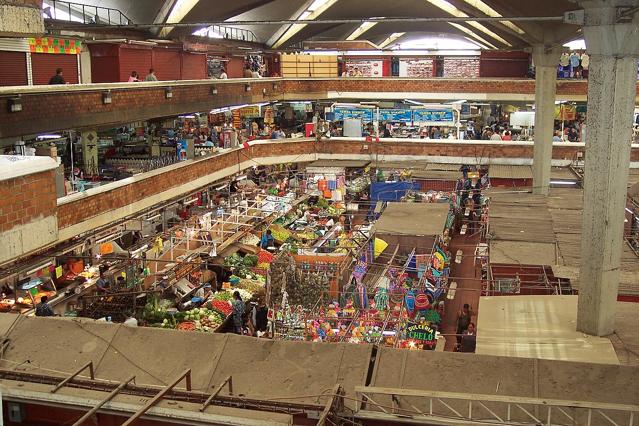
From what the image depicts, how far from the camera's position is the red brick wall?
621 centimetres

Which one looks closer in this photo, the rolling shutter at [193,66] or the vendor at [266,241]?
the vendor at [266,241]

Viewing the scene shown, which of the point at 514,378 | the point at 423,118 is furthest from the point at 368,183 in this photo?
the point at 514,378

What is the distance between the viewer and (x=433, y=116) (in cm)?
2814

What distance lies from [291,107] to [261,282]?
17.7 meters

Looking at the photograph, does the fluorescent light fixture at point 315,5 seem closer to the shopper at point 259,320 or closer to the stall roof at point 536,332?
the shopper at point 259,320

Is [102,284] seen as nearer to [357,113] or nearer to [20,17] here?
[20,17]

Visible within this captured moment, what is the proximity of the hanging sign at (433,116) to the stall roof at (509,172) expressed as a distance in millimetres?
2601

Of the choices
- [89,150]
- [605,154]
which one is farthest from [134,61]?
[605,154]

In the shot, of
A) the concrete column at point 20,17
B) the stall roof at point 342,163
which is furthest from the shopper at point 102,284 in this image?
the stall roof at point 342,163

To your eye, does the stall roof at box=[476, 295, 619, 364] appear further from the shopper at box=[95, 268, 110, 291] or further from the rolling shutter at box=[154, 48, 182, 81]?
the rolling shutter at box=[154, 48, 182, 81]

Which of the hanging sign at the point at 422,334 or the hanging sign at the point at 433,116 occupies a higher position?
the hanging sign at the point at 433,116

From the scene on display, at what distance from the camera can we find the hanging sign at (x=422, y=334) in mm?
13055

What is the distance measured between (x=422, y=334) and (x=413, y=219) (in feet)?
18.1

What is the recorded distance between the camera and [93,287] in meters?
14.2
